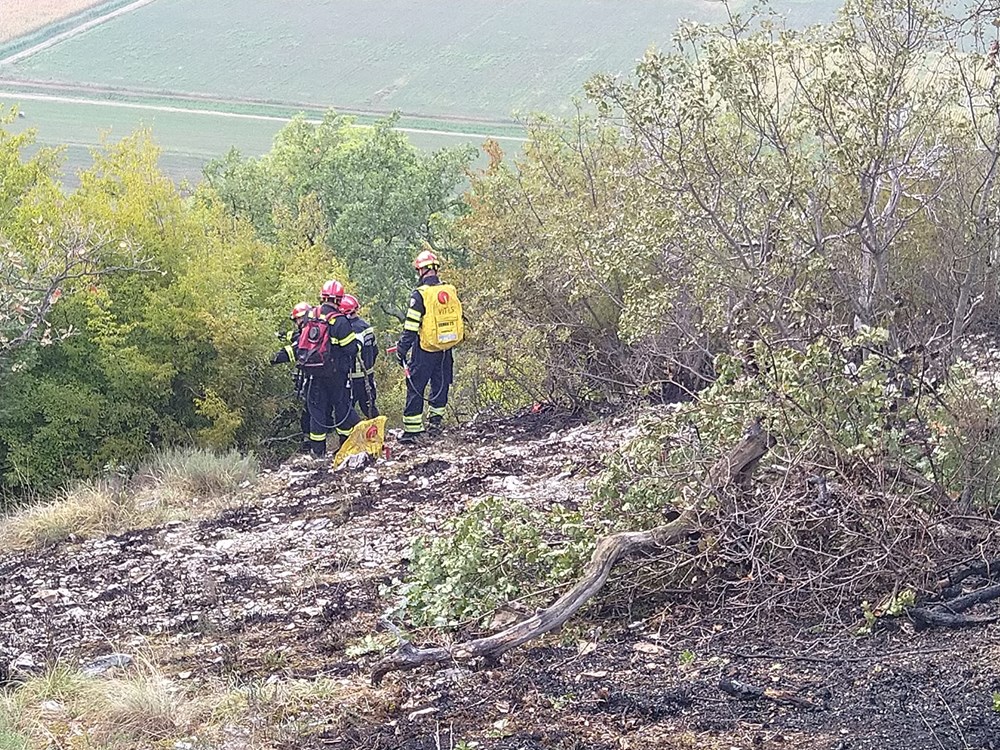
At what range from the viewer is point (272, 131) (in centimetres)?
6069

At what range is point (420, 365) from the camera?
11.6 metres

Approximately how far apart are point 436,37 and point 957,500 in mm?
68536

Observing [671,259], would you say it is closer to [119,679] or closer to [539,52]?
[119,679]

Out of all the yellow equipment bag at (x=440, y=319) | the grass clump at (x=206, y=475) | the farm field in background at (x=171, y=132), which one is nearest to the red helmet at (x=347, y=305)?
the yellow equipment bag at (x=440, y=319)

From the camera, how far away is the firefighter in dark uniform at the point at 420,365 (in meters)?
11.2

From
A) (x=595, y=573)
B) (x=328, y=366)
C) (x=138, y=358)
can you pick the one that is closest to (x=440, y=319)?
(x=328, y=366)

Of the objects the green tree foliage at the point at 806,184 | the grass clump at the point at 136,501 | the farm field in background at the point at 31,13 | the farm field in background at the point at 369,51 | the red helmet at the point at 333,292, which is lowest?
the grass clump at the point at 136,501

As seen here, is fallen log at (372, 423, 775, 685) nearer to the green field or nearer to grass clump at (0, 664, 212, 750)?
grass clump at (0, 664, 212, 750)

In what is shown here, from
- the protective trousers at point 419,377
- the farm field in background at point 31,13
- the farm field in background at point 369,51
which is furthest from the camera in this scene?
the farm field in background at point 31,13

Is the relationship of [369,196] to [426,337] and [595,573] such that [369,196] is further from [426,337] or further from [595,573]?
[595,573]

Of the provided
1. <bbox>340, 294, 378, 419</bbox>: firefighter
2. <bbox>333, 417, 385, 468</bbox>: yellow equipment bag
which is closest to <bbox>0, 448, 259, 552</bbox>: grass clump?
<bbox>333, 417, 385, 468</bbox>: yellow equipment bag

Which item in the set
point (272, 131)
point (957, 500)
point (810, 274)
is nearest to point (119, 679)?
point (957, 500)

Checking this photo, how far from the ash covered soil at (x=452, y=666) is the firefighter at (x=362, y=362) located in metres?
1.54

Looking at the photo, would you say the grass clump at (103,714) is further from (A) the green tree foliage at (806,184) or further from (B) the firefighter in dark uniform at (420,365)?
(B) the firefighter in dark uniform at (420,365)
